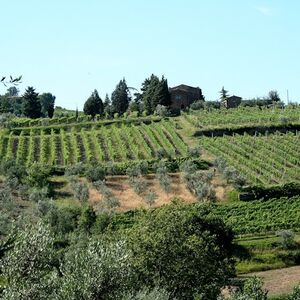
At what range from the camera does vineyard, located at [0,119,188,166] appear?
74.0 m

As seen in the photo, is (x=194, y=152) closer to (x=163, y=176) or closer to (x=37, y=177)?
Answer: (x=163, y=176)

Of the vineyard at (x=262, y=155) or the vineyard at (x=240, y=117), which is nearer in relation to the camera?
the vineyard at (x=262, y=155)

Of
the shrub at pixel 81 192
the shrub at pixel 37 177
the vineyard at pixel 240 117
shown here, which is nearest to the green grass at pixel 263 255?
the shrub at pixel 81 192

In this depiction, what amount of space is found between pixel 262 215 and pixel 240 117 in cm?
3975

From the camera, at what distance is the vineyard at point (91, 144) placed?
74.0 m

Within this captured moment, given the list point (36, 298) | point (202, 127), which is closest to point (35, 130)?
point (202, 127)

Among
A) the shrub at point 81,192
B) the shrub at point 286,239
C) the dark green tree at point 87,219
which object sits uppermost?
the shrub at point 81,192

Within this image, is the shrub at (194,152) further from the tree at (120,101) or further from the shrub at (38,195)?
the tree at (120,101)

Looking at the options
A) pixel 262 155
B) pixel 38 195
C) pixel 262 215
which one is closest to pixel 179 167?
pixel 262 155

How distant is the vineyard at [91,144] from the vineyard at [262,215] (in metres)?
18.3

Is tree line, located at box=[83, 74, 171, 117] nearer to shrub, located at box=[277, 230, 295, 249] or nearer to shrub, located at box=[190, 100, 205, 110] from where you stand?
shrub, located at box=[190, 100, 205, 110]

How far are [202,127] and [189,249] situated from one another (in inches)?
2255

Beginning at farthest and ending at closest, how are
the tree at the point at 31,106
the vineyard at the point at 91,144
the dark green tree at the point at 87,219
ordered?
the tree at the point at 31,106 → the vineyard at the point at 91,144 → the dark green tree at the point at 87,219

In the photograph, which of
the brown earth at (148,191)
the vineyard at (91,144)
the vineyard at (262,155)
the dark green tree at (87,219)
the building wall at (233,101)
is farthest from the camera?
the building wall at (233,101)
